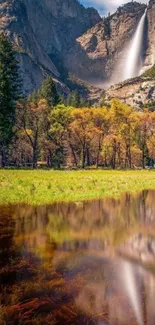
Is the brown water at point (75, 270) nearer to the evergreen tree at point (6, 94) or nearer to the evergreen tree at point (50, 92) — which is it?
the evergreen tree at point (6, 94)

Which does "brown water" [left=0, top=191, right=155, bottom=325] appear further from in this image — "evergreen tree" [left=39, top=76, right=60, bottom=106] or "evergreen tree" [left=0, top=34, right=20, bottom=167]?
"evergreen tree" [left=39, top=76, right=60, bottom=106]

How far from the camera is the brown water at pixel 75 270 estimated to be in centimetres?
651

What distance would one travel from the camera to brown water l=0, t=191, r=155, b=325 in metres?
6.51

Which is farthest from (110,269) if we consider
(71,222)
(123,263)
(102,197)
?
(102,197)

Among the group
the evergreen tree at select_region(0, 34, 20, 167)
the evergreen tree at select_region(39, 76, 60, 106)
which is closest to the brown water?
the evergreen tree at select_region(0, 34, 20, 167)

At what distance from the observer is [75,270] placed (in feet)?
29.2

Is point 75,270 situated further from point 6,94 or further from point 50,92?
point 50,92

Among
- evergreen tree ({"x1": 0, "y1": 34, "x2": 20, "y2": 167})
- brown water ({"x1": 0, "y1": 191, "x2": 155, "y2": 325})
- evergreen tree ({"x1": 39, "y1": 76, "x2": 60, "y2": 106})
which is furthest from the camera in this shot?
evergreen tree ({"x1": 39, "y1": 76, "x2": 60, "y2": 106})

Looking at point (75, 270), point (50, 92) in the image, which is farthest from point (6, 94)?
point (75, 270)

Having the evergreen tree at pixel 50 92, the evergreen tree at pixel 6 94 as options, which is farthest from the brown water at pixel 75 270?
the evergreen tree at pixel 50 92

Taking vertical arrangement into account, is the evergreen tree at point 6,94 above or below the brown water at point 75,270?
above

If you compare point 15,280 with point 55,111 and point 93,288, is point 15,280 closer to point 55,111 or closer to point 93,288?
point 93,288

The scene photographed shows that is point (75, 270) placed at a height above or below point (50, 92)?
below

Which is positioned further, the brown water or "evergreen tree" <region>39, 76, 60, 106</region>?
"evergreen tree" <region>39, 76, 60, 106</region>
